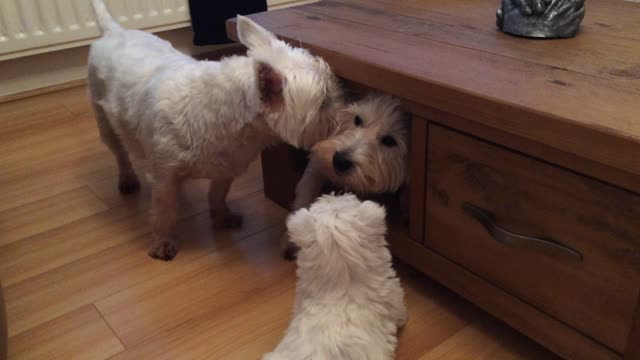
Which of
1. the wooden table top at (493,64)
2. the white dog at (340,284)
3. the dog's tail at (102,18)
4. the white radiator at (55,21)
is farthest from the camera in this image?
the white radiator at (55,21)

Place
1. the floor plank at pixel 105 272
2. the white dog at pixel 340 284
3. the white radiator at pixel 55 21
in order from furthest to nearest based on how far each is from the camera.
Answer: the white radiator at pixel 55 21
the floor plank at pixel 105 272
the white dog at pixel 340 284

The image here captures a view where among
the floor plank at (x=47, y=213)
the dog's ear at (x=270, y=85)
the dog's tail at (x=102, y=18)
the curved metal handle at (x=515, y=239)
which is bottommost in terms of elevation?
the floor plank at (x=47, y=213)

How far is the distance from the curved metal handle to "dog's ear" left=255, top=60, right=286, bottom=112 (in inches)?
14.8

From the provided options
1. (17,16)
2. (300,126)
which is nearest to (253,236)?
(300,126)

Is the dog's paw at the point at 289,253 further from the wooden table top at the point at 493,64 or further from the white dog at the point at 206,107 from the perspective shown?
the wooden table top at the point at 493,64

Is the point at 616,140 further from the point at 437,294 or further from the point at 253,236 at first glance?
the point at 253,236

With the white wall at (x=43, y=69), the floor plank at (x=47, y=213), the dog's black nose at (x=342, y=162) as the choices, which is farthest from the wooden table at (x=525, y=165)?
the white wall at (x=43, y=69)

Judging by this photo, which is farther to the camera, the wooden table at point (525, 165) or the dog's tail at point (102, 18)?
the dog's tail at point (102, 18)

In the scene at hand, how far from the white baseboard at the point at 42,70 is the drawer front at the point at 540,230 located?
5.95 ft

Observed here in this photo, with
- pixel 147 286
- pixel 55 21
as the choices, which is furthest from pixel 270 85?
pixel 55 21

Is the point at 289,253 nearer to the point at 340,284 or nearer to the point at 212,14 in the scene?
the point at 340,284

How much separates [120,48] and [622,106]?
1.06 m

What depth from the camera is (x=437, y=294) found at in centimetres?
111

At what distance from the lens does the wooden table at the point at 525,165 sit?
2.33 feet
